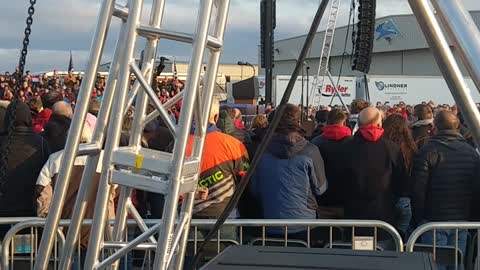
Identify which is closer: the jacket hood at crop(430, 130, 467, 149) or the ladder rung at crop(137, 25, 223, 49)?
the ladder rung at crop(137, 25, 223, 49)

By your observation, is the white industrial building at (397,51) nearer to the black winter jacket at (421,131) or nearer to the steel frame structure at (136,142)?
the black winter jacket at (421,131)

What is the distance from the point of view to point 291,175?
4977 millimetres

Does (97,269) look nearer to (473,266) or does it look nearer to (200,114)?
(200,114)

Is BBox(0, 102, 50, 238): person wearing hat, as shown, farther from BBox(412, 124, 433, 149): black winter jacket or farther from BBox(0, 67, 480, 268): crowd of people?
BBox(412, 124, 433, 149): black winter jacket

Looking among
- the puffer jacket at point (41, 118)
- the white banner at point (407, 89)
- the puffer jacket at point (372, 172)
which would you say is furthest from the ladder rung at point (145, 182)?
the white banner at point (407, 89)

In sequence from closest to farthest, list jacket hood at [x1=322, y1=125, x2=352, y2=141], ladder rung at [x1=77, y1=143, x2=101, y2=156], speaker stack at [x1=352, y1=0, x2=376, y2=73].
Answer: ladder rung at [x1=77, y1=143, x2=101, y2=156] → jacket hood at [x1=322, y1=125, x2=352, y2=141] → speaker stack at [x1=352, y1=0, x2=376, y2=73]

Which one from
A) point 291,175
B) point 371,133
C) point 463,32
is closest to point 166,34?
point 463,32

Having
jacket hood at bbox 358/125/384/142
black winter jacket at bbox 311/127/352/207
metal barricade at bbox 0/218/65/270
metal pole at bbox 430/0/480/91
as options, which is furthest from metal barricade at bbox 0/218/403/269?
metal pole at bbox 430/0/480/91

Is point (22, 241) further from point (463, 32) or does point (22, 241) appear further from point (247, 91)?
point (247, 91)

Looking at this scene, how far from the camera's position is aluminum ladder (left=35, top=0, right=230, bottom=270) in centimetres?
254

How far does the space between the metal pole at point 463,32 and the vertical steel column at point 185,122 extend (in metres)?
1.15

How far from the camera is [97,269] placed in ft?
8.96

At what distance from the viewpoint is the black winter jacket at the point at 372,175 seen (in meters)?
5.14

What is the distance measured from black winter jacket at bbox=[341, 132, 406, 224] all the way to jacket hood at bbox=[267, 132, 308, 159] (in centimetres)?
47
